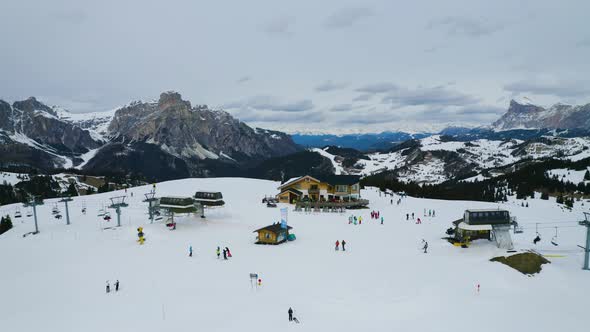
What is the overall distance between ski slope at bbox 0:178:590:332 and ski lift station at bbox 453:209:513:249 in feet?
4.77

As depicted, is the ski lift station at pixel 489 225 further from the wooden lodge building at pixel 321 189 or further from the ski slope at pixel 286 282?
the wooden lodge building at pixel 321 189

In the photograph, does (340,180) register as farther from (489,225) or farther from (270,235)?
(489,225)

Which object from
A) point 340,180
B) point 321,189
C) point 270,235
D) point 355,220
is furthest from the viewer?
point 321,189

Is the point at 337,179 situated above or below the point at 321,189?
above

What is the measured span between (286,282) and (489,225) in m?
25.1

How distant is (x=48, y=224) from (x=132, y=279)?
3753cm

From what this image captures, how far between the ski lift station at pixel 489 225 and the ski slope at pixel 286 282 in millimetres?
1453

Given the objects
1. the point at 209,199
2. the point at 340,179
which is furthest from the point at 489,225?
the point at 209,199

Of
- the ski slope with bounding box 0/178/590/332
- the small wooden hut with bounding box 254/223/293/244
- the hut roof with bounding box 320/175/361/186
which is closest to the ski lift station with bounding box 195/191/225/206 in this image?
the ski slope with bounding box 0/178/590/332

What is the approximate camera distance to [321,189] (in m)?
75.1

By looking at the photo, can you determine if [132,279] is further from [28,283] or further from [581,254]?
[581,254]

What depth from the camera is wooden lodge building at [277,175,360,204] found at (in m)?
72.9

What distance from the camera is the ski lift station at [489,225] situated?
1615 inches

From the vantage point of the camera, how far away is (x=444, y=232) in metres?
49.8
